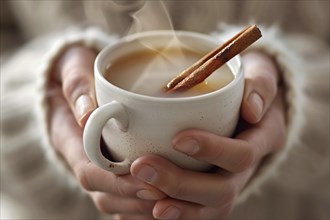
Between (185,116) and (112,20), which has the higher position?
(185,116)

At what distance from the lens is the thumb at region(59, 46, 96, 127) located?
50 cm

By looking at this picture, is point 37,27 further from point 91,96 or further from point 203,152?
point 203,152

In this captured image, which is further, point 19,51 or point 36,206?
point 19,51

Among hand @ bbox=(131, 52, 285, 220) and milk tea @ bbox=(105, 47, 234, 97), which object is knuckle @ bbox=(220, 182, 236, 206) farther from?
milk tea @ bbox=(105, 47, 234, 97)

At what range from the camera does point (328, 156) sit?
2.38 ft

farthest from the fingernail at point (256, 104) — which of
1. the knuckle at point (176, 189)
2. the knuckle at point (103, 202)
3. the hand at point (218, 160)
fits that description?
the knuckle at point (103, 202)

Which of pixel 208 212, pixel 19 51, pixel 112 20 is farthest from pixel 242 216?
pixel 19 51

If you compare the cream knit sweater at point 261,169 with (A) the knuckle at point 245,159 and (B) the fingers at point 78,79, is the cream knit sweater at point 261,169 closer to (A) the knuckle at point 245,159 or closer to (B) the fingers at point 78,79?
(B) the fingers at point 78,79

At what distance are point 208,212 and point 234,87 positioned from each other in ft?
0.61

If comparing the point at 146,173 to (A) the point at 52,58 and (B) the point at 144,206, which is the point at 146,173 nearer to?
(B) the point at 144,206

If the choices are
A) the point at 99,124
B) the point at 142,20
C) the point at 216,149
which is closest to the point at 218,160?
the point at 216,149

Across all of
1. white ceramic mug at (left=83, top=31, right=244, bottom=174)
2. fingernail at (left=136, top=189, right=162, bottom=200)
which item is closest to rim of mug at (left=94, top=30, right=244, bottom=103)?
white ceramic mug at (left=83, top=31, right=244, bottom=174)

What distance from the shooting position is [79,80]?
0.56 metres

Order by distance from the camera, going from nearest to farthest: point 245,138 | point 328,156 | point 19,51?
point 245,138 < point 328,156 < point 19,51
